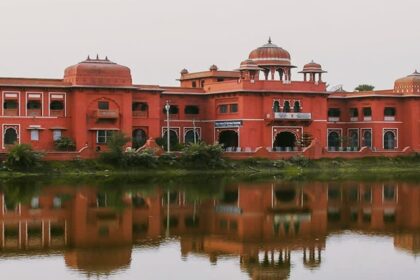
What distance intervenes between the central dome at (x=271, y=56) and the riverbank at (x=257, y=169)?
833 cm

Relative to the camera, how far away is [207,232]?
84.0 ft

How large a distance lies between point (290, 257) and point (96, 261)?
4.71m

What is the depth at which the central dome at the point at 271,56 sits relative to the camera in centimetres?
6069

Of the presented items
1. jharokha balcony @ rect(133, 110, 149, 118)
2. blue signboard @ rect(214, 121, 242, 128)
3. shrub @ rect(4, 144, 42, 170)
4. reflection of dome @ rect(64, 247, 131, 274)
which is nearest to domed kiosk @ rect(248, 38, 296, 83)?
blue signboard @ rect(214, 121, 242, 128)

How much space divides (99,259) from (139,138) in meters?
37.2

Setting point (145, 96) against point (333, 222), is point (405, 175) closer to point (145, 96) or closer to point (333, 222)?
point (145, 96)

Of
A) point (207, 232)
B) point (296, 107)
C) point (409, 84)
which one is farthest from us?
point (409, 84)

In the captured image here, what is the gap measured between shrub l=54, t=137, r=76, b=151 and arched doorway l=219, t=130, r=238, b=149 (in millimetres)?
11580

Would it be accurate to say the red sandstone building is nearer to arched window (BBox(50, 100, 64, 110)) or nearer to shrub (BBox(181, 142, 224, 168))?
arched window (BBox(50, 100, 64, 110))

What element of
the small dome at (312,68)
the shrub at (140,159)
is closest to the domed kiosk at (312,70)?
the small dome at (312,68)

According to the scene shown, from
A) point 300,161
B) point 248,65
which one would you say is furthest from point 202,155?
point 248,65

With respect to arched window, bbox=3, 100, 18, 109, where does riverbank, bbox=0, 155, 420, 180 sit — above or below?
below

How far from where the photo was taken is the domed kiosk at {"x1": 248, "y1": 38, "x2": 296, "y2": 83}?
60656mm

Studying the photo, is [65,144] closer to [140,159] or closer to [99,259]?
[140,159]
